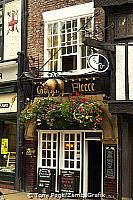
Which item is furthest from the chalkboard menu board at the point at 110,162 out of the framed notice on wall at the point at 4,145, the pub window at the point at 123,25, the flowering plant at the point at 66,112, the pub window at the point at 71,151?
the framed notice on wall at the point at 4,145

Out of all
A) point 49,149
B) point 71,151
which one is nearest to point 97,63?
point 71,151

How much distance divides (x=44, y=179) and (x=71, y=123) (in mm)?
2284

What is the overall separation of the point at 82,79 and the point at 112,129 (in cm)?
188

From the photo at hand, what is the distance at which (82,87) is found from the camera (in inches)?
541

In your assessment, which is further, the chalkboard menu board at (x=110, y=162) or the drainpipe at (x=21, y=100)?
the drainpipe at (x=21, y=100)

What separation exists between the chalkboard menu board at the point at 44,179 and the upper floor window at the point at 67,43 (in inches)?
137

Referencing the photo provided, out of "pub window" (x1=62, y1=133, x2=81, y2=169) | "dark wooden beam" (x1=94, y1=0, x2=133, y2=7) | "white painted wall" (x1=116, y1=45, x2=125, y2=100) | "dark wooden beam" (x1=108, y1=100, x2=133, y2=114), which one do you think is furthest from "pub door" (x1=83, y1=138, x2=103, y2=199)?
"dark wooden beam" (x1=94, y1=0, x2=133, y2=7)

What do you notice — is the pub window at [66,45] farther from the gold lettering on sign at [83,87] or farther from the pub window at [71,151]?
the pub window at [71,151]

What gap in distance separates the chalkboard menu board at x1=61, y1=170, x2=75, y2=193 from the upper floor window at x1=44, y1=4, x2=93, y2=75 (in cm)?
337

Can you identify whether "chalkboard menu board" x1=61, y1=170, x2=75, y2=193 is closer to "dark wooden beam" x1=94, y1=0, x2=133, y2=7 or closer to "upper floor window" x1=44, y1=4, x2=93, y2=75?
"upper floor window" x1=44, y1=4, x2=93, y2=75

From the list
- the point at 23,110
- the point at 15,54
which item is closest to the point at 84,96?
the point at 23,110

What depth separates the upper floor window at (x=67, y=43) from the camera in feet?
46.7

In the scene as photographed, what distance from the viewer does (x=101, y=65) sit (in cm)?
1303

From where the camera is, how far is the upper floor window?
46.7ft
